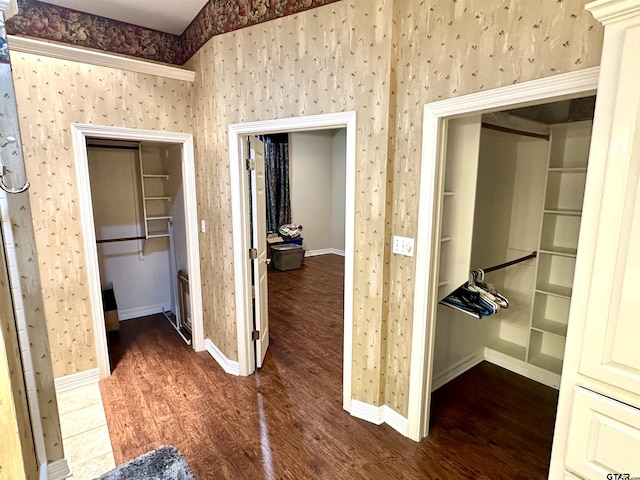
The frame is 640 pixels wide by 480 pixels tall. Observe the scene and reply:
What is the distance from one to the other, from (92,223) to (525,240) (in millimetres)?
3637

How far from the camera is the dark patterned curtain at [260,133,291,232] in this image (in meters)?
6.75

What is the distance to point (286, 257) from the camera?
6.32 m

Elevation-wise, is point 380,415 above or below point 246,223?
below

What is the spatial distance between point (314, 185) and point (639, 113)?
671 centimetres

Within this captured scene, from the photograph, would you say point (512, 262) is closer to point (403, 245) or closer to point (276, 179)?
point (403, 245)

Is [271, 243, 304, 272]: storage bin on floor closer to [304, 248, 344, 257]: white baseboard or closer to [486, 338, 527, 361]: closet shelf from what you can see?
[304, 248, 344, 257]: white baseboard

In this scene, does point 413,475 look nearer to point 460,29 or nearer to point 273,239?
point 460,29

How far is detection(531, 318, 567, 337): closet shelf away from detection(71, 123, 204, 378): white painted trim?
304 cm

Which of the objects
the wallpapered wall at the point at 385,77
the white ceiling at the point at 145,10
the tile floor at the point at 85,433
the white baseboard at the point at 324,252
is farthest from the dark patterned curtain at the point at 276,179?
the tile floor at the point at 85,433

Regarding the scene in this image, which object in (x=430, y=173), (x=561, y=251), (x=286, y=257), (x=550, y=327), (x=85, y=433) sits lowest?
(x=85, y=433)

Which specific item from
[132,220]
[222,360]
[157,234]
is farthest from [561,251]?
[132,220]

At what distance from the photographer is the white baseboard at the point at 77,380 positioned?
8.92ft

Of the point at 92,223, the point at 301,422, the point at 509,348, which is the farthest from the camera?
the point at 509,348

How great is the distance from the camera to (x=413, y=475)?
189 cm
